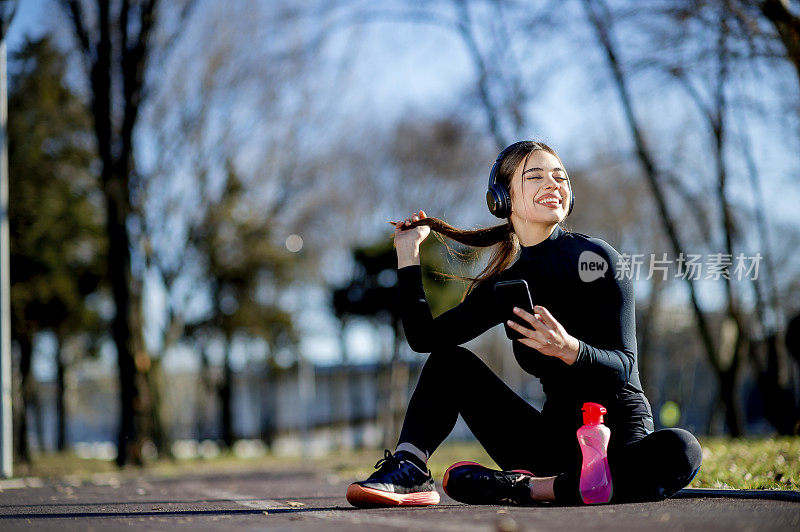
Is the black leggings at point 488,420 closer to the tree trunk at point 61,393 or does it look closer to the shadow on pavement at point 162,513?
the shadow on pavement at point 162,513

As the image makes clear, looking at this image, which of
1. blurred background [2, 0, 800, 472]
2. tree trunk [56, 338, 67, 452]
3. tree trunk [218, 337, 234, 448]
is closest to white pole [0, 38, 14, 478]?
Result: blurred background [2, 0, 800, 472]

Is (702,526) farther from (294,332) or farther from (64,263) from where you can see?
(294,332)

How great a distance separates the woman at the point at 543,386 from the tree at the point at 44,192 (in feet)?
62.0

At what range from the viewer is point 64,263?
72.0 feet

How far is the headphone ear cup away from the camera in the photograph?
4.18 m

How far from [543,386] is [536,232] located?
0.75 metres

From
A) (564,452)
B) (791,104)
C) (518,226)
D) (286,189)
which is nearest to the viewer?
(564,452)

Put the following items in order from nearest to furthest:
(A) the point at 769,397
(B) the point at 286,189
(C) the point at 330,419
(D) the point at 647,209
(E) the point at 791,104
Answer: (E) the point at 791,104 < (A) the point at 769,397 < (B) the point at 286,189 < (D) the point at 647,209 < (C) the point at 330,419

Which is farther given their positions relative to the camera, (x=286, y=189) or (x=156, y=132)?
(x=286, y=189)

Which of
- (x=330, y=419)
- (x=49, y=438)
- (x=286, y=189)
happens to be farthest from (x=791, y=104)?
(x=49, y=438)

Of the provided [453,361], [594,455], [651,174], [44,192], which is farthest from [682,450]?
[44,192]

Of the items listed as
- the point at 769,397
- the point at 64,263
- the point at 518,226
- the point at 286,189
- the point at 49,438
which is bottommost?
the point at 49,438

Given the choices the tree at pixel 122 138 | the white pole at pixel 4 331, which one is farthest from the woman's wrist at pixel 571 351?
the tree at pixel 122 138

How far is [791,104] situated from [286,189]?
13944mm
